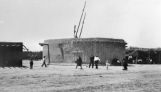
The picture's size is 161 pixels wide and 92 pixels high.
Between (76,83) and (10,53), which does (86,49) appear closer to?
(10,53)

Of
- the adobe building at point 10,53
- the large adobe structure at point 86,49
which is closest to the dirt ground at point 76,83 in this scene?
the adobe building at point 10,53

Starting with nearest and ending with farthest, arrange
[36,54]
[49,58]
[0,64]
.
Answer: [0,64] → [49,58] → [36,54]

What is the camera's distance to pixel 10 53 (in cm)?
3216

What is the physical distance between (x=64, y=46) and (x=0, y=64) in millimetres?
9700

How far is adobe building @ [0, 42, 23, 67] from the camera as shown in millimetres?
31797

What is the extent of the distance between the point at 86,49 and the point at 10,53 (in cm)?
972

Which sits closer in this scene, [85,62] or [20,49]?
[20,49]

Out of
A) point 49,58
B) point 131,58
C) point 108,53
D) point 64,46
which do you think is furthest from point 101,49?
point 131,58

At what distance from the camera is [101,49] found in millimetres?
38219

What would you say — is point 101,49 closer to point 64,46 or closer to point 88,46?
point 88,46

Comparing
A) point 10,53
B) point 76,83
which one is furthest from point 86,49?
point 76,83

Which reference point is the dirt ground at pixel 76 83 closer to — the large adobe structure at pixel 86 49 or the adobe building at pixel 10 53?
the adobe building at pixel 10 53

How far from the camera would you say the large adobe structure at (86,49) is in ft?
125

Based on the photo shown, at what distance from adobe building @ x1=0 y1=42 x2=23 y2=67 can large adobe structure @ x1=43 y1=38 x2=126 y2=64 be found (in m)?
7.62
